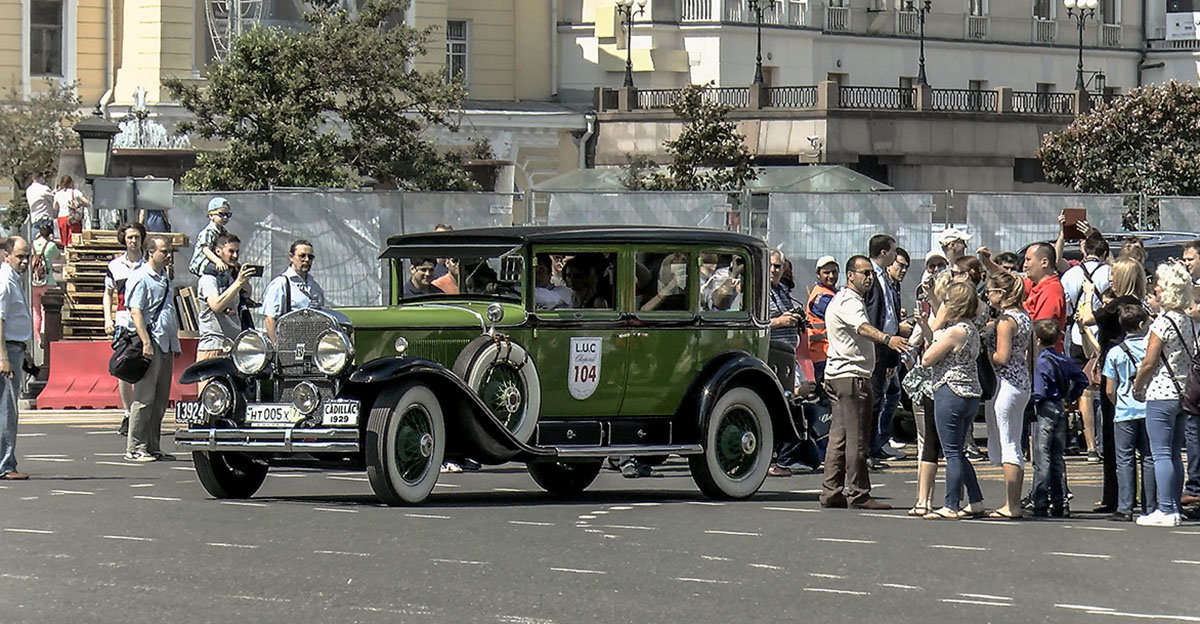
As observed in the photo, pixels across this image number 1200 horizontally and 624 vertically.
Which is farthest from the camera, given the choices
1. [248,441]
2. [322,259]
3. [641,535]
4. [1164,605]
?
[322,259]

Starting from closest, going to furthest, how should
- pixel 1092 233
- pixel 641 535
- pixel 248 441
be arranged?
pixel 641 535, pixel 248 441, pixel 1092 233

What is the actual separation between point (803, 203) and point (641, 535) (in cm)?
1514

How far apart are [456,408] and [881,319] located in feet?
14.2

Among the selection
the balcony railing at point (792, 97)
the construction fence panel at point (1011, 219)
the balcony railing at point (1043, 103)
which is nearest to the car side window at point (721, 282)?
the construction fence panel at point (1011, 219)

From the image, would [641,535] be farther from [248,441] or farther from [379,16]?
[379,16]

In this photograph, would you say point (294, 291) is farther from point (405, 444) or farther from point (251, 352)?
point (405, 444)

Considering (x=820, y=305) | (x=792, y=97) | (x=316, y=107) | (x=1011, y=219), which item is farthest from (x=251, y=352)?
(x=792, y=97)

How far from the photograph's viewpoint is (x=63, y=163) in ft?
142

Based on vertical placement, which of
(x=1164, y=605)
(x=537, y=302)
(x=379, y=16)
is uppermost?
(x=379, y=16)

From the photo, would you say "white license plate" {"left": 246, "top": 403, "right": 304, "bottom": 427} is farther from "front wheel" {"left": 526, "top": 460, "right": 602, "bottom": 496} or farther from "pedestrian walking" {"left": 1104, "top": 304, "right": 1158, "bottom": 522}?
"pedestrian walking" {"left": 1104, "top": 304, "right": 1158, "bottom": 522}

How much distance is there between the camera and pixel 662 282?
17.3 m

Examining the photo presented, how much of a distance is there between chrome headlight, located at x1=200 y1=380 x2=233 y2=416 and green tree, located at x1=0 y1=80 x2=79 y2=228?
39973mm

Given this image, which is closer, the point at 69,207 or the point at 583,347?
the point at 583,347

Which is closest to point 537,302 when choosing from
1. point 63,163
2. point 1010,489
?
point 1010,489
